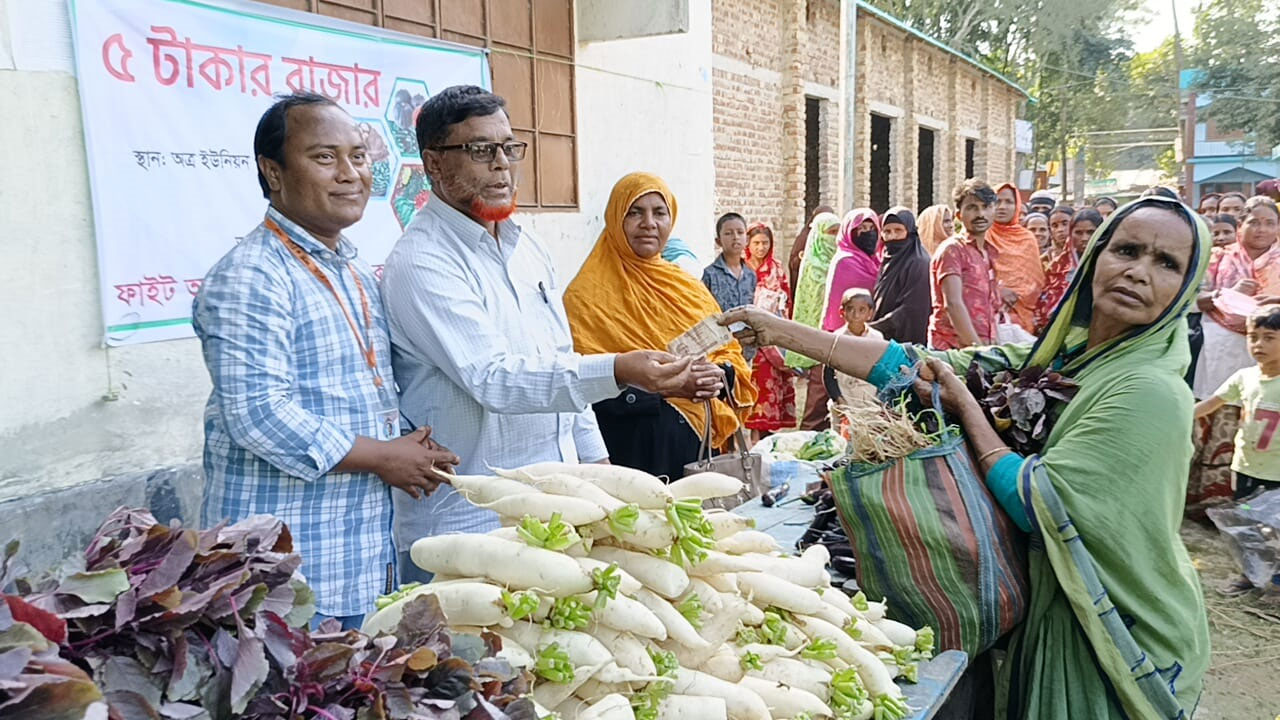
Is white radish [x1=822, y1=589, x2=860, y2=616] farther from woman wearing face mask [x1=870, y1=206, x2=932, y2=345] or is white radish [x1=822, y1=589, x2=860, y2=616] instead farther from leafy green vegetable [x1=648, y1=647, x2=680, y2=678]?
woman wearing face mask [x1=870, y1=206, x2=932, y2=345]

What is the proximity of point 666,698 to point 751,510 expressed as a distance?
1.73 m

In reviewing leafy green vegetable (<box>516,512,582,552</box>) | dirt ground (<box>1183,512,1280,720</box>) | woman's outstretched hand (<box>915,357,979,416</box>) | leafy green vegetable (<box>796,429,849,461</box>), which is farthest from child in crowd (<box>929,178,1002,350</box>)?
leafy green vegetable (<box>516,512,582,552</box>)

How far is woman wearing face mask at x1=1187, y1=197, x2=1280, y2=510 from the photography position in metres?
6.11

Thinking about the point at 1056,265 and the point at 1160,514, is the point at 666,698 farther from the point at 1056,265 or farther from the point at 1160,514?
the point at 1056,265

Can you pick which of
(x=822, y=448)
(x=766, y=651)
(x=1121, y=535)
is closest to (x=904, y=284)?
(x=822, y=448)

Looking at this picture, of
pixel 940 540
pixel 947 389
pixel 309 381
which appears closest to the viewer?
pixel 309 381

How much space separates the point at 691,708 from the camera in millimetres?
1659

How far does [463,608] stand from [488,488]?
0.96 feet

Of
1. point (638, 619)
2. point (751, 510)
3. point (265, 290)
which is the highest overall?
point (265, 290)

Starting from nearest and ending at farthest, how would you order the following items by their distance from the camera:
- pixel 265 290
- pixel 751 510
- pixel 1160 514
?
pixel 265 290 < pixel 1160 514 < pixel 751 510

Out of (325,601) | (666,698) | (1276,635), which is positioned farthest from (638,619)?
(1276,635)

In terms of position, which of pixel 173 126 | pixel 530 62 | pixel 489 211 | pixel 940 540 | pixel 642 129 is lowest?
pixel 940 540

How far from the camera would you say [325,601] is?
211cm

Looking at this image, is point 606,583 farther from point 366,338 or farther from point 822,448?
point 822,448
